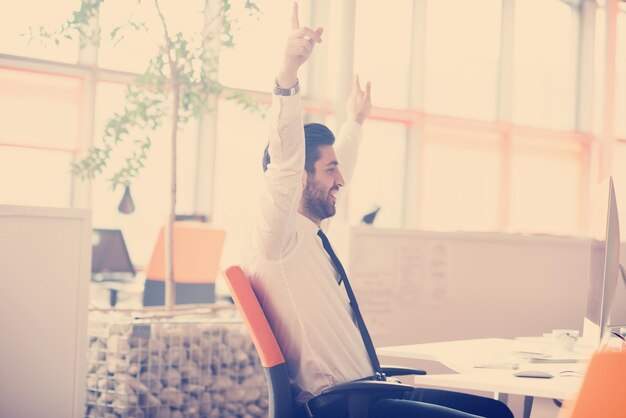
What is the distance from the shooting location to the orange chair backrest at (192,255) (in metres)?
5.49

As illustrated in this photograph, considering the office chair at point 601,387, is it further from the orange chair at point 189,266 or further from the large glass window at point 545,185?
the large glass window at point 545,185

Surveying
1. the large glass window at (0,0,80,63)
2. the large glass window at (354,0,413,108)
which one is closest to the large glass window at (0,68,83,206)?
the large glass window at (0,0,80,63)

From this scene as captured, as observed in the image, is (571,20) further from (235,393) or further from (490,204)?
(235,393)

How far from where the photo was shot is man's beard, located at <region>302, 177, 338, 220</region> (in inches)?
91.2

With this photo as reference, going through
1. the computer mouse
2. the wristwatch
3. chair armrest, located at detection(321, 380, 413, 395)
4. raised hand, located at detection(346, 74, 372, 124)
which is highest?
raised hand, located at detection(346, 74, 372, 124)

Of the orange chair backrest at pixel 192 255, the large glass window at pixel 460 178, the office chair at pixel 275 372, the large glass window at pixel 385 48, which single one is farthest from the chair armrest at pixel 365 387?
the large glass window at pixel 460 178

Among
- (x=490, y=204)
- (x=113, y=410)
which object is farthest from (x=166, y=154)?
(x=113, y=410)

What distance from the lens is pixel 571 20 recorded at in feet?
32.7

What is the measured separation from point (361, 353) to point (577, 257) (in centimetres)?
265

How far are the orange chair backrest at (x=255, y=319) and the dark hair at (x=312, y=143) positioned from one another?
46 cm

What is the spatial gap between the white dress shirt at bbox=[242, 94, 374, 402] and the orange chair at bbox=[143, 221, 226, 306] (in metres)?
3.35

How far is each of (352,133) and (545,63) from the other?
23.8 feet

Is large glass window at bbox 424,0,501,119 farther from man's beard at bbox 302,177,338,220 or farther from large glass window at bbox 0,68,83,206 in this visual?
man's beard at bbox 302,177,338,220

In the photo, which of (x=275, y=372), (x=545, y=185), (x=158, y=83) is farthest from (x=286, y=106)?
(x=545, y=185)
